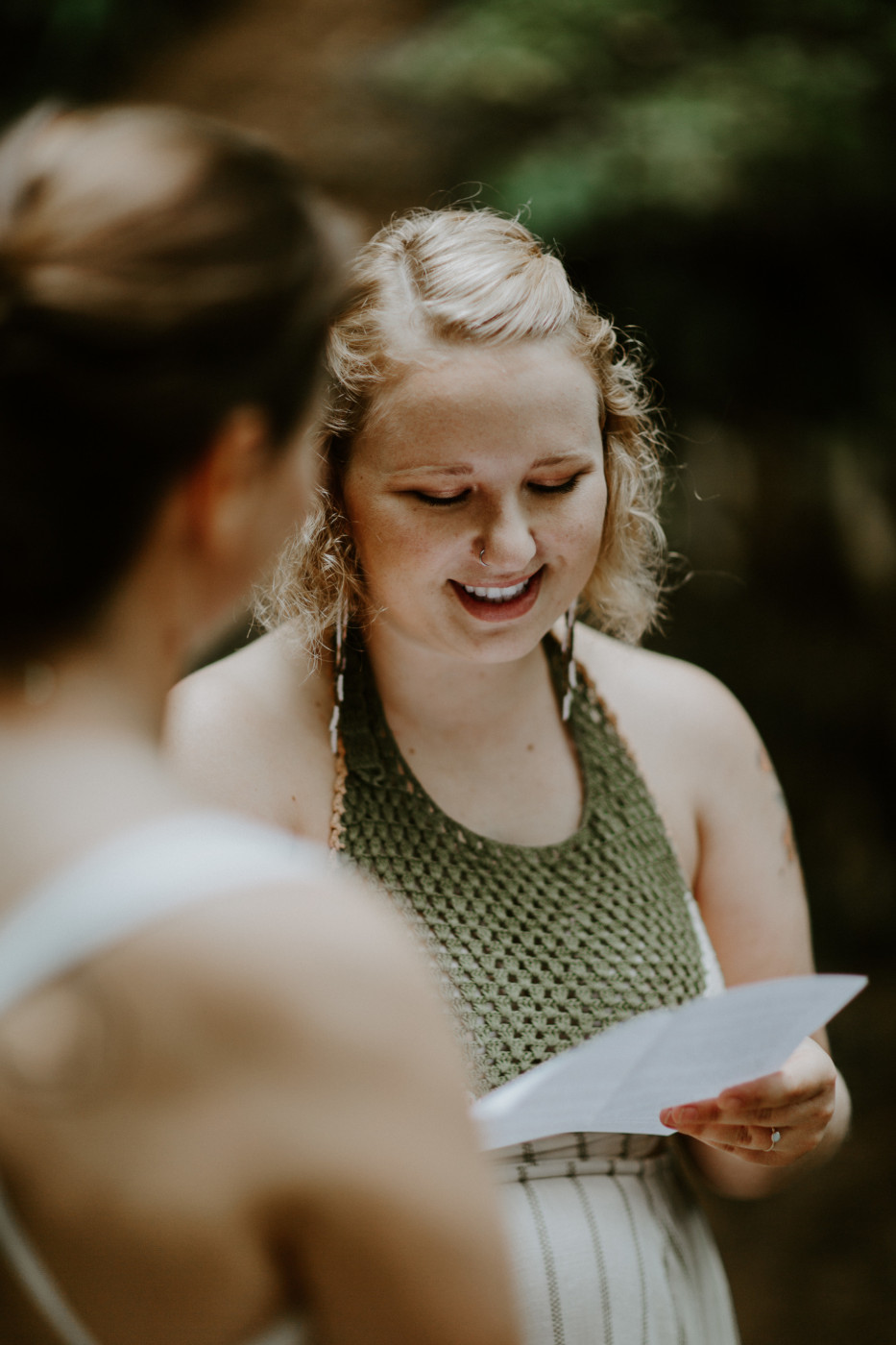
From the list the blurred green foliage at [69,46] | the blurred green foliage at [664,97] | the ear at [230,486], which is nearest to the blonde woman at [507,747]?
the ear at [230,486]

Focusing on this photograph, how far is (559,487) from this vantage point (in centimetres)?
143

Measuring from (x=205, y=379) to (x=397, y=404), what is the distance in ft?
2.28

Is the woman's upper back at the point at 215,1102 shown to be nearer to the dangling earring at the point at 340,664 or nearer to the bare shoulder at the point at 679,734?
the dangling earring at the point at 340,664

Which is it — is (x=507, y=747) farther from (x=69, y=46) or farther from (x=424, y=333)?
(x=69, y=46)

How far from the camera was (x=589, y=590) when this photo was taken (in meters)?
1.77

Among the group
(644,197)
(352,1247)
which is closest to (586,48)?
(644,197)

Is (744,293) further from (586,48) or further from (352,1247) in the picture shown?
(352,1247)

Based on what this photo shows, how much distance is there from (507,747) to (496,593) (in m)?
0.25

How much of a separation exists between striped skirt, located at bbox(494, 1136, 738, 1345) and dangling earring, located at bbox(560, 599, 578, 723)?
21.7 inches

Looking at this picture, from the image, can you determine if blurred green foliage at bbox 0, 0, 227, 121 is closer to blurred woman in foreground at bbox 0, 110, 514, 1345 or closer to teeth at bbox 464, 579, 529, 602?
teeth at bbox 464, 579, 529, 602

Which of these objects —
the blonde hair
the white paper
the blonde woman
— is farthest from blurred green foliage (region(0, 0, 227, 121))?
the white paper

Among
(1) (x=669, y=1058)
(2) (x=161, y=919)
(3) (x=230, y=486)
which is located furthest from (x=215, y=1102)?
(1) (x=669, y=1058)

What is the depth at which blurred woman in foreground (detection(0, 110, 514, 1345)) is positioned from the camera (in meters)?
0.65

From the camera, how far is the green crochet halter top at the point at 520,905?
1.38 metres
